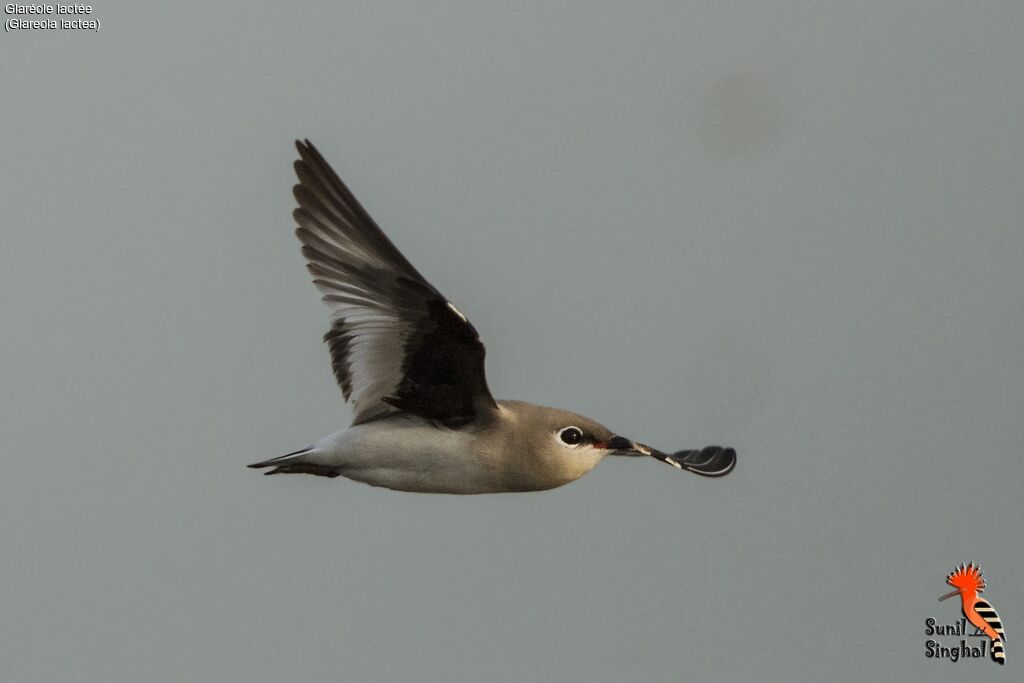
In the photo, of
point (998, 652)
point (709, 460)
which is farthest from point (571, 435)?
point (998, 652)

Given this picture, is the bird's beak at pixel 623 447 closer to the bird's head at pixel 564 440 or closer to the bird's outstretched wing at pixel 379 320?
the bird's head at pixel 564 440

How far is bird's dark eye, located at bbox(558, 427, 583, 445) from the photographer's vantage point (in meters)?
15.8

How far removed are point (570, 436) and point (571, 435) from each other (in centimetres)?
2

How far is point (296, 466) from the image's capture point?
15867mm

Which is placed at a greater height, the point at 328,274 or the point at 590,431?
the point at 328,274

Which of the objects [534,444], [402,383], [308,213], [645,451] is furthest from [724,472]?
[308,213]

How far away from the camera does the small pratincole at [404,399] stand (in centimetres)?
1545

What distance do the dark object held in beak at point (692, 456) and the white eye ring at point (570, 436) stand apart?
0.30 m

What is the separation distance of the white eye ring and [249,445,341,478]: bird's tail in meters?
2.28

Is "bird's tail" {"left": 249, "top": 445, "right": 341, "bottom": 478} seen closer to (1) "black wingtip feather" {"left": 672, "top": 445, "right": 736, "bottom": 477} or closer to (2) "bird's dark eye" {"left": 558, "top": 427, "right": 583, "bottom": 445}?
(2) "bird's dark eye" {"left": 558, "top": 427, "right": 583, "bottom": 445}

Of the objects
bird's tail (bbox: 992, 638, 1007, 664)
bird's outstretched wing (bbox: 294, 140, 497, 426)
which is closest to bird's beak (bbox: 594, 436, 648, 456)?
bird's outstretched wing (bbox: 294, 140, 497, 426)

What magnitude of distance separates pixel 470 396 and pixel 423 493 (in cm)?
110

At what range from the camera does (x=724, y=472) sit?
691 inches

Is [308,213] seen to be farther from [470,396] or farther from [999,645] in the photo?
[999,645]
